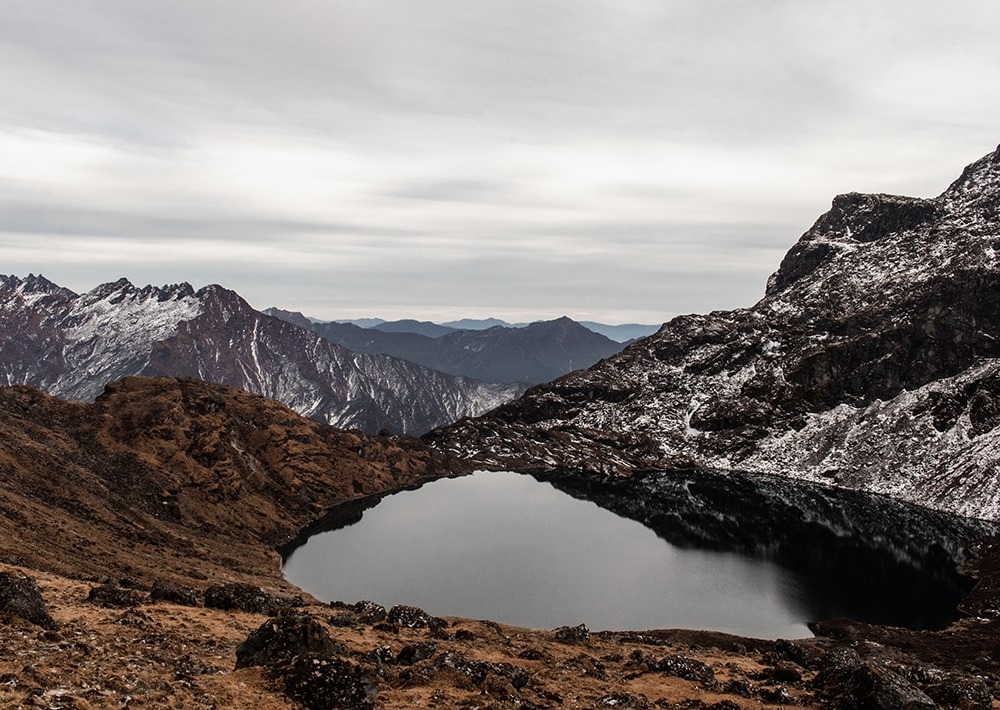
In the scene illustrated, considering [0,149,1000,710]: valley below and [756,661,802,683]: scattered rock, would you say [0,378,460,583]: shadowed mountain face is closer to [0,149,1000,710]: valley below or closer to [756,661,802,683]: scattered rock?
[0,149,1000,710]: valley below

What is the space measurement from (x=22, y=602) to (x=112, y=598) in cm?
1002

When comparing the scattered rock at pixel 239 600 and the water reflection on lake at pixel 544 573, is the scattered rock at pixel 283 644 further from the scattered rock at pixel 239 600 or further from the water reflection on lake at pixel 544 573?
the water reflection on lake at pixel 544 573

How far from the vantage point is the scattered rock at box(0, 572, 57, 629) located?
94.7ft

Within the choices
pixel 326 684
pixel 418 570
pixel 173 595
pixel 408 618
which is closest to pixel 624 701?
pixel 326 684

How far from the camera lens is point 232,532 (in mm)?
119750

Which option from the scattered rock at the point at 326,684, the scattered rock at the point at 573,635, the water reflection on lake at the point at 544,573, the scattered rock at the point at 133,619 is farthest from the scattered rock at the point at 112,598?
the water reflection on lake at the point at 544,573

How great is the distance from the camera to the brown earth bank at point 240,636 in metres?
25.7

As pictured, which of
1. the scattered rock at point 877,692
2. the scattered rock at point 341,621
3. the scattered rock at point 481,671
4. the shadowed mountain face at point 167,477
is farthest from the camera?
the shadowed mountain face at point 167,477

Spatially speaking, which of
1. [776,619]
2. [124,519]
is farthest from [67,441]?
[776,619]

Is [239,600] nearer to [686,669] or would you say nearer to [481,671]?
[481,671]

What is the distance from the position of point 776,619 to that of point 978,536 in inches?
2946

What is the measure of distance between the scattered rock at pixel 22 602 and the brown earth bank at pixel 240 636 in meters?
0.10

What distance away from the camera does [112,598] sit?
3859cm

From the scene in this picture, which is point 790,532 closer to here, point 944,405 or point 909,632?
point 909,632
